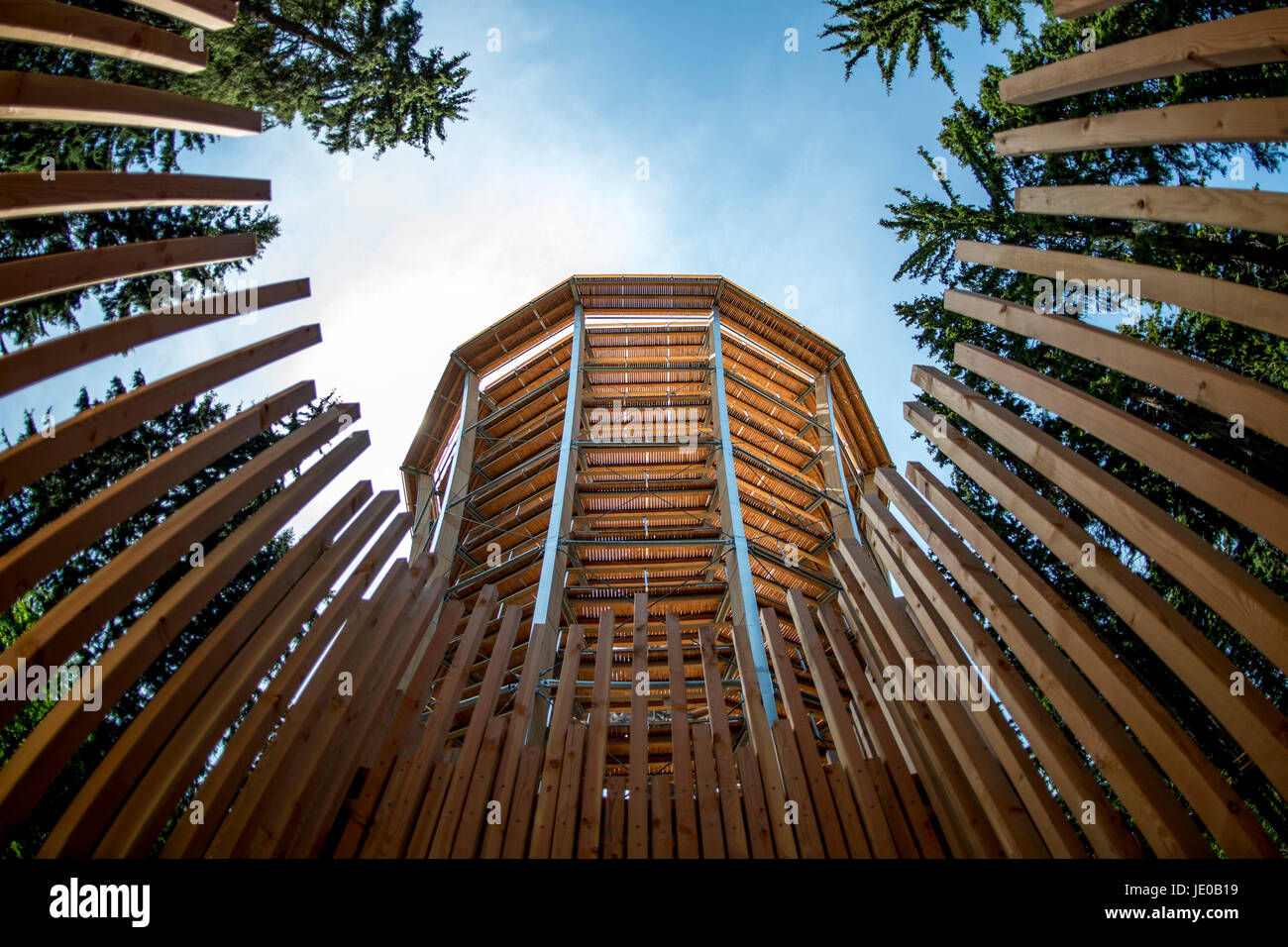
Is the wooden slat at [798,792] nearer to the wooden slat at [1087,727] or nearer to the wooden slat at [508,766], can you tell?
the wooden slat at [1087,727]

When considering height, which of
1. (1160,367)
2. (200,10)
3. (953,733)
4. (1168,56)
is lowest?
(953,733)

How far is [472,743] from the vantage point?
429 cm

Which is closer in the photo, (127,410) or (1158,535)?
(1158,535)

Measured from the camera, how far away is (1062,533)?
128 inches

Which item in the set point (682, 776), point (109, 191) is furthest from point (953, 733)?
point (109, 191)

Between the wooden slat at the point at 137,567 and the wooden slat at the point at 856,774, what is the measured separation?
3420 millimetres

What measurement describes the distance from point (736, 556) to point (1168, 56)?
8982 mm

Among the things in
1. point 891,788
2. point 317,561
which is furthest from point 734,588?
point 317,561

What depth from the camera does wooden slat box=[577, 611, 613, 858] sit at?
12.6 ft

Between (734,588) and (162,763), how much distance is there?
8.57 m

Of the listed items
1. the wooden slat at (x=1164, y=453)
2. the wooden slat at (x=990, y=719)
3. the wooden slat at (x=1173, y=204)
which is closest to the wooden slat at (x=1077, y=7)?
the wooden slat at (x=1173, y=204)

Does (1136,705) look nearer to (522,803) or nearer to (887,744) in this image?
(887,744)

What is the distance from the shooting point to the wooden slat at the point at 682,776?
12.5ft

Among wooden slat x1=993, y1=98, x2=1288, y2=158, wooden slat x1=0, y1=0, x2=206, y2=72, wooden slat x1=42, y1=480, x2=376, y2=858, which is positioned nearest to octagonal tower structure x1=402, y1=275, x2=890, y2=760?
wooden slat x1=42, y1=480, x2=376, y2=858
